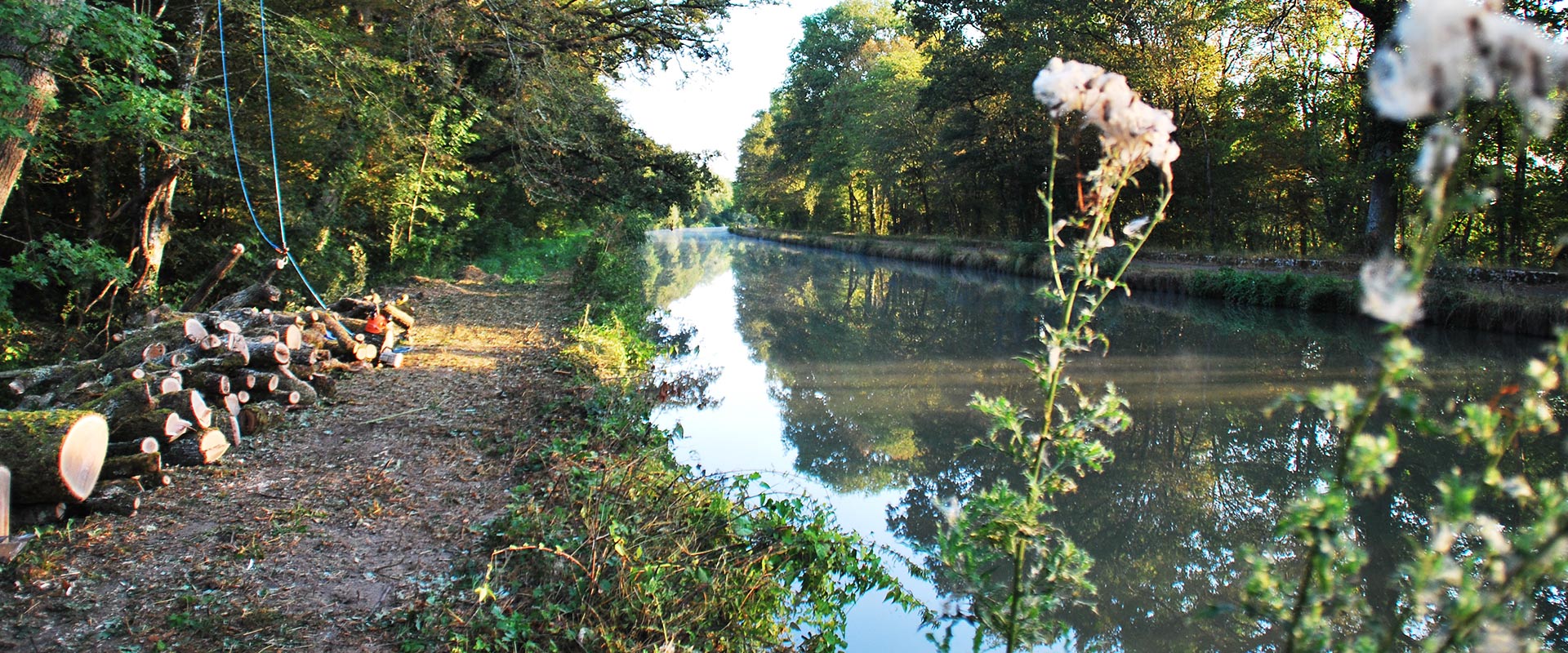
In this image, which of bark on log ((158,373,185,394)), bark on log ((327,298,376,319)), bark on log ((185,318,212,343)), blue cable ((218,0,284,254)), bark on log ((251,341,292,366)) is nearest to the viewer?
bark on log ((158,373,185,394))

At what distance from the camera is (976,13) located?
77.4 ft

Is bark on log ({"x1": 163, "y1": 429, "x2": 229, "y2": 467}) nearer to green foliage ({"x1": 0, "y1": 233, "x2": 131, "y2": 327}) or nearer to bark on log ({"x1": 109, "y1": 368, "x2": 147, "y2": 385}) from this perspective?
bark on log ({"x1": 109, "y1": 368, "x2": 147, "y2": 385})

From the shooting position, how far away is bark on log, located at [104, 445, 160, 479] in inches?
163

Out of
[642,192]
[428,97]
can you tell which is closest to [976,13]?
[642,192]

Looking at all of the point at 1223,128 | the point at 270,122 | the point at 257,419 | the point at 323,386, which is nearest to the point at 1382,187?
the point at 1223,128

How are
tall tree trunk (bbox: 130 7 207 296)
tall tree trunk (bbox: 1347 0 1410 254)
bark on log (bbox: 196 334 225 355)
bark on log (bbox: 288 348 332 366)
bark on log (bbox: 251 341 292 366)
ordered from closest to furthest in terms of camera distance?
bark on log (bbox: 196 334 225 355) → bark on log (bbox: 251 341 292 366) → bark on log (bbox: 288 348 332 366) → tall tree trunk (bbox: 130 7 207 296) → tall tree trunk (bbox: 1347 0 1410 254)

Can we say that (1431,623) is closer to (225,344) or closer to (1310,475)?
(1310,475)

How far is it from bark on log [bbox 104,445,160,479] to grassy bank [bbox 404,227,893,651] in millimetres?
1783

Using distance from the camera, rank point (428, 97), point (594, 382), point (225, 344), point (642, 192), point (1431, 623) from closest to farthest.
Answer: point (1431, 623) < point (225, 344) < point (594, 382) < point (428, 97) < point (642, 192)

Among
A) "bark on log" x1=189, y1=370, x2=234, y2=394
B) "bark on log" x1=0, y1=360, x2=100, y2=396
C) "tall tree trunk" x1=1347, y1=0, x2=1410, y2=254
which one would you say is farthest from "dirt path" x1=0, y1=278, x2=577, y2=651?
"tall tree trunk" x1=1347, y1=0, x2=1410, y2=254

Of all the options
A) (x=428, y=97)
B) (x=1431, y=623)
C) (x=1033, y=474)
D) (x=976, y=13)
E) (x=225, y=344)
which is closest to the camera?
(x=1033, y=474)

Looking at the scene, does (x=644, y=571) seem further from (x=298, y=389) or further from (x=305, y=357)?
(x=305, y=357)

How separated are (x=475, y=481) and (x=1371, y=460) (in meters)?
4.30

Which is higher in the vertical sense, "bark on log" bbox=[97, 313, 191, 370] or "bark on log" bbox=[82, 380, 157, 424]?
"bark on log" bbox=[97, 313, 191, 370]
